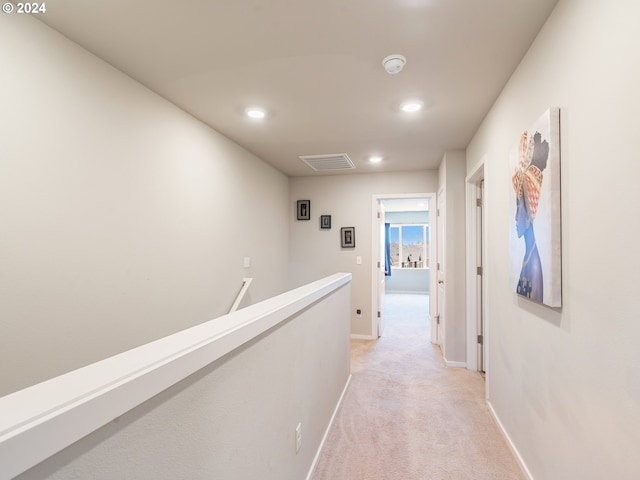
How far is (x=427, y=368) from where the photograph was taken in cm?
352

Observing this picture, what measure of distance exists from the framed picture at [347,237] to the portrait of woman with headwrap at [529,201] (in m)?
2.86

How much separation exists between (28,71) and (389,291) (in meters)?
8.83

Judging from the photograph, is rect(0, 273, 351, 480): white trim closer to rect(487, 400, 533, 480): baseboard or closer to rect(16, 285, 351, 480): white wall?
rect(16, 285, 351, 480): white wall

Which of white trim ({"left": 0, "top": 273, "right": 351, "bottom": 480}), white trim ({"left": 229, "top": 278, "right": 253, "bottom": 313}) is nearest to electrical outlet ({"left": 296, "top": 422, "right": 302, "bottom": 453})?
white trim ({"left": 0, "top": 273, "right": 351, "bottom": 480})

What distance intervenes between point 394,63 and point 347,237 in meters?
2.95

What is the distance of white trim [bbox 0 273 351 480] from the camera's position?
0.43 metres

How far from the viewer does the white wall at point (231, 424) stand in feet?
1.90

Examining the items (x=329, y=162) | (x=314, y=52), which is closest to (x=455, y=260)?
(x=329, y=162)

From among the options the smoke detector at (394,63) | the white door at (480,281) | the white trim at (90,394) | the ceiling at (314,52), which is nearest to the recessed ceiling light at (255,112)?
the ceiling at (314,52)

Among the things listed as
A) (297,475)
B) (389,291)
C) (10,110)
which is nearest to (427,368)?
(297,475)

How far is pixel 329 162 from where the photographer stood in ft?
13.3

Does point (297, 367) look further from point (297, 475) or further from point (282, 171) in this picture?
point (282, 171)

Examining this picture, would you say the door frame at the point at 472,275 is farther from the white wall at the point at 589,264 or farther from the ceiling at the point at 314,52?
the white wall at the point at 589,264

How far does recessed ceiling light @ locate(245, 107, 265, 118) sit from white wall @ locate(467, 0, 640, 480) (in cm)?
175
